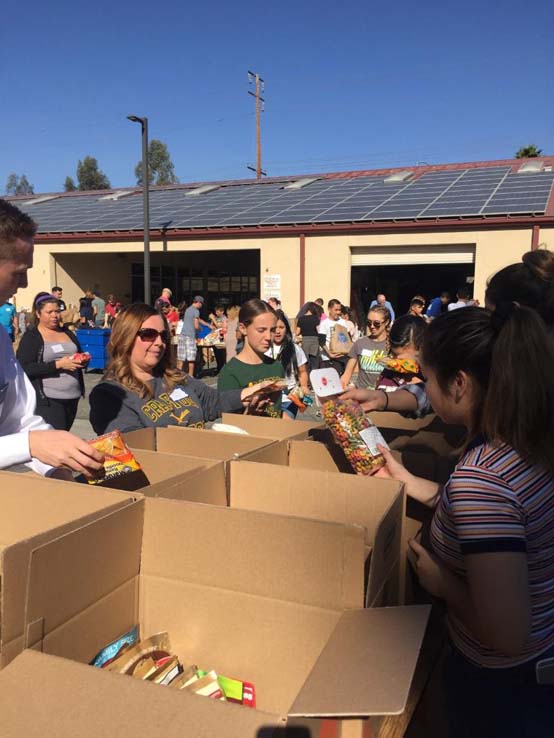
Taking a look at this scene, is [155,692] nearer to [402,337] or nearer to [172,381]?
[172,381]

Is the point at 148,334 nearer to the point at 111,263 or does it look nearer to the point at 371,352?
the point at 371,352

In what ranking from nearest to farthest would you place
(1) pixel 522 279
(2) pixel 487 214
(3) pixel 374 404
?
(1) pixel 522 279 < (3) pixel 374 404 < (2) pixel 487 214

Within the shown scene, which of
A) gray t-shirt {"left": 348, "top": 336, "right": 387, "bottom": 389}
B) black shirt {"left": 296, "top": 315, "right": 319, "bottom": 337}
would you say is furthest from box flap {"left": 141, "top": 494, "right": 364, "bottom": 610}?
black shirt {"left": 296, "top": 315, "right": 319, "bottom": 337}

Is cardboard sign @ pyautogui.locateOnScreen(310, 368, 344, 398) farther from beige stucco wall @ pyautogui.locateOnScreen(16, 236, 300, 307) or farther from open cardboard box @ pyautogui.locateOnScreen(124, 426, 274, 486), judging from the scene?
beige stucco wall @ pyautogui.locateOnScreen(16, 236, 300, 307)

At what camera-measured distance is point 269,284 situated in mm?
14875

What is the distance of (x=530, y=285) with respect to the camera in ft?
7.82

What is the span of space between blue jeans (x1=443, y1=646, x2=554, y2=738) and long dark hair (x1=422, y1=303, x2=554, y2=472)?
0.52 metres

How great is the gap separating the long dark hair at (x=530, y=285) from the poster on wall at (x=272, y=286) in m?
12.4

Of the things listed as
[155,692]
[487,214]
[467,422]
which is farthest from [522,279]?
[487,214]

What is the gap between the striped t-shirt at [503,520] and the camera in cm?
126

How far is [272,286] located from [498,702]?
13.8 m

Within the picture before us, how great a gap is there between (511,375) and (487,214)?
1223 centimetres

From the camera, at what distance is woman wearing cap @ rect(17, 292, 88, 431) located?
494 cm

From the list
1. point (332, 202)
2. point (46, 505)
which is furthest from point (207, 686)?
point (332, 202)
